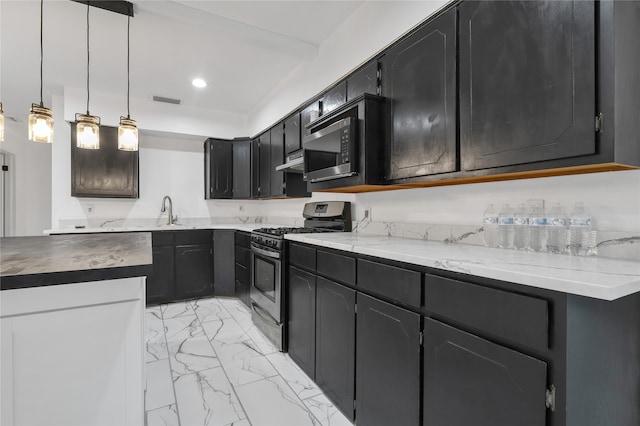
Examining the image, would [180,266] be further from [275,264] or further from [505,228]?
[505,228]

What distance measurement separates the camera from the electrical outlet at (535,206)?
4.74 feet

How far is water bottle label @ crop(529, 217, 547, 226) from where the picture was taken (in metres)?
1.37

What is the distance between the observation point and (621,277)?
850 mm

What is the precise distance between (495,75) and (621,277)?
91 centimetres

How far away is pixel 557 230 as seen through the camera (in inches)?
52.9

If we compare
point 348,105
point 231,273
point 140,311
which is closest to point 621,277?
point 140,311

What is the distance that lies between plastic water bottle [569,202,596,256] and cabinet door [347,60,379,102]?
4.28 feet

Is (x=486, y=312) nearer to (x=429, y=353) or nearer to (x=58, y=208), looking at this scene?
(x=429, y=353)

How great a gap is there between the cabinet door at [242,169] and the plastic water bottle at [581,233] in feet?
12.1

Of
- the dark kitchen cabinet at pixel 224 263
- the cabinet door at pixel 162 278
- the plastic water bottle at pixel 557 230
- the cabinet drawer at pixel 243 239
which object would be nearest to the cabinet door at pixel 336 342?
the plastic water bottle at pixel 557 230

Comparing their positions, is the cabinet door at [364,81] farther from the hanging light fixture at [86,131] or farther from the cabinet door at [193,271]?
the cabinet door at [193,271]

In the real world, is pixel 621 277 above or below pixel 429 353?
above

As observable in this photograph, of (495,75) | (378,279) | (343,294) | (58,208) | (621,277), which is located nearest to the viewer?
(621,277)

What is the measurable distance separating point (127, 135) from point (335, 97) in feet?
5.20
